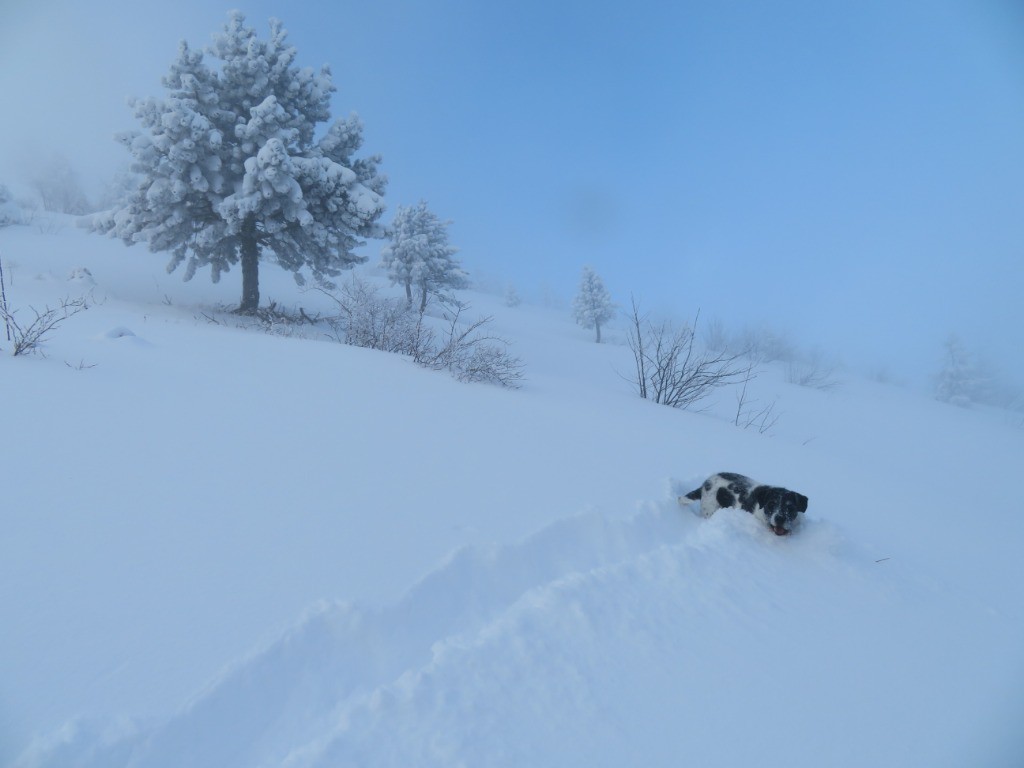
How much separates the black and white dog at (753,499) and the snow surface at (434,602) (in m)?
0.12

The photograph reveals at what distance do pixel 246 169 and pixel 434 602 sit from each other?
1140 centimetres

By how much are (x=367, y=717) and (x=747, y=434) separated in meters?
6.02

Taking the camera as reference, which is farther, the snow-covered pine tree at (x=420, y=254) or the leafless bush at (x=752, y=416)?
the snow-covered pine tree at (x=420, y=254)

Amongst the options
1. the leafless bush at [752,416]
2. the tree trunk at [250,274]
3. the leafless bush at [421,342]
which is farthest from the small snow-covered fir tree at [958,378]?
the tree trunk at [250,274]

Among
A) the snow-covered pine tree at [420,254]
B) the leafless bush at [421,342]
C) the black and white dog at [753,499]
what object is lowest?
the black and white dog at [753,499]

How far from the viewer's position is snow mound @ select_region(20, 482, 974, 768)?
132cm

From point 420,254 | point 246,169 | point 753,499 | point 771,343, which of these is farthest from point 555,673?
point 771,343

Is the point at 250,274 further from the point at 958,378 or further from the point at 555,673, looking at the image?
the point at 958,378

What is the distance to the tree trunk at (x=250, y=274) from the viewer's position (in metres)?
11.6

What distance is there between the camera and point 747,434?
6027mm

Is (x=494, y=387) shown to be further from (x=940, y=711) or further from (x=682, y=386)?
(x=940, y=711)

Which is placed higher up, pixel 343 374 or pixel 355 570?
pixel 343 374

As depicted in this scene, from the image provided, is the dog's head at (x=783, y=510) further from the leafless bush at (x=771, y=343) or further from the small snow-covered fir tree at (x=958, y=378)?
the small snow-covered fir tree at (x=958, y=378)

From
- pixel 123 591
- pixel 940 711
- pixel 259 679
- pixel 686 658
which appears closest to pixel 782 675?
pixel 686 658
